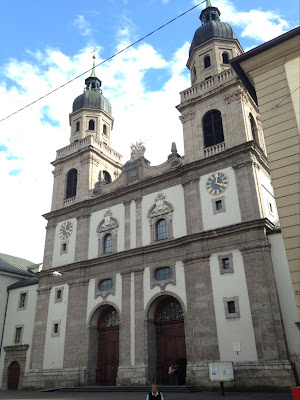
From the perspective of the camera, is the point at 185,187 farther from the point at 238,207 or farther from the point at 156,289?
the point at 156,289

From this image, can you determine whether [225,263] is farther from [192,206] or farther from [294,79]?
[294,79]

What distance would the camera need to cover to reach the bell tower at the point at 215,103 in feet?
91.3

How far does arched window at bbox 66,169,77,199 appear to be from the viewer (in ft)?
119

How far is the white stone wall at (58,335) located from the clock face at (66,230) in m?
4.57

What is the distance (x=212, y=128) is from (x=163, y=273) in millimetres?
11719

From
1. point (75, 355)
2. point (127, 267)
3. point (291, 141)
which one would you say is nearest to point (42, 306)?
point (75, 355)

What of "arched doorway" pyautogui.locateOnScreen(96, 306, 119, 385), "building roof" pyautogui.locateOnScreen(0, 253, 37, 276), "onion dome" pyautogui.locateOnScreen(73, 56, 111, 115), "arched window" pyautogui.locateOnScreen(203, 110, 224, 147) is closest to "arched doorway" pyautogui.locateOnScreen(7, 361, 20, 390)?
"arched doorway" pyautogui.locateOnScreen(96, 306, 119, 385)

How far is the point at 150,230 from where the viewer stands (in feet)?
93.9

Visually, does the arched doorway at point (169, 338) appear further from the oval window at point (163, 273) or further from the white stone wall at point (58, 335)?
the white stone wall at point (58, 335)

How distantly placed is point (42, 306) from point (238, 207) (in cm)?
1866

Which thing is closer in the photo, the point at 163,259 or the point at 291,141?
the point at 291,141

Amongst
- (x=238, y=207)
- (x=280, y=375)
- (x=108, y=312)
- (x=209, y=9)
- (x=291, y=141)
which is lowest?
(x=280, y=375)

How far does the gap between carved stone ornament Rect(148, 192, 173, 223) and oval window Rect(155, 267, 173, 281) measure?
3.88m

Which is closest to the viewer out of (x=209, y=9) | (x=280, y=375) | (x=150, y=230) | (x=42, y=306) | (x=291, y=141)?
(x=291, y=141)
